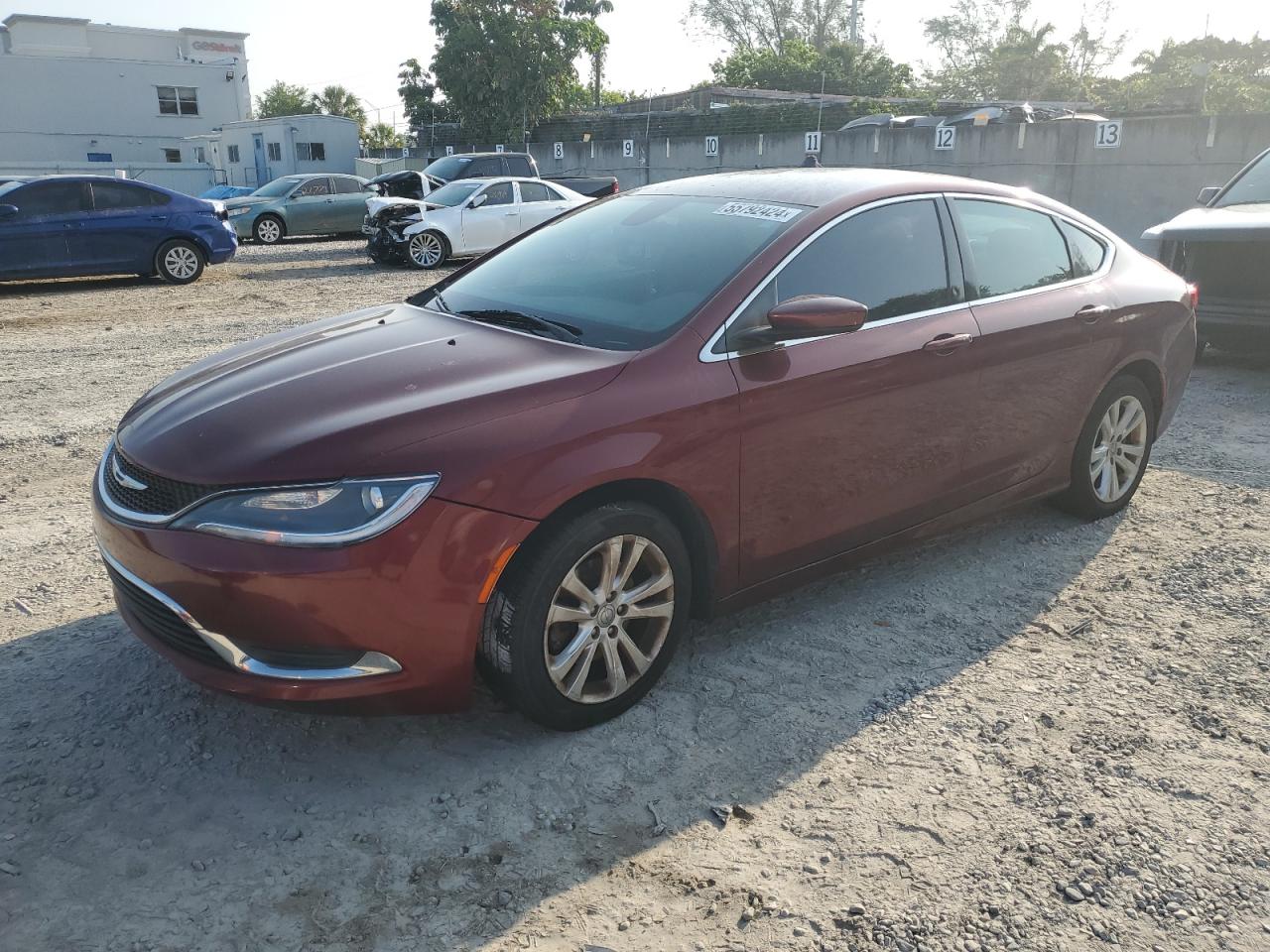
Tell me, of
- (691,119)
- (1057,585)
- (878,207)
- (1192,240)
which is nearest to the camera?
(878,207)

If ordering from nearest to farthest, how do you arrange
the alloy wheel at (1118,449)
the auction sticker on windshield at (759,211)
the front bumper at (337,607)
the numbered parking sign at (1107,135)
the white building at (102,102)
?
the front bumper at (337,607), the auction sticker on windshield at (759,211), the alloy wheel at (1118,449), the numbered parking sign at (1107,135), the white building at (102,102)

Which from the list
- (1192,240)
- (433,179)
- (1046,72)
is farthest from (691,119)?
(1046,72)

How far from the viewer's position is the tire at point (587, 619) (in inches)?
114

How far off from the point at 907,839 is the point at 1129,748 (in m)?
0.91

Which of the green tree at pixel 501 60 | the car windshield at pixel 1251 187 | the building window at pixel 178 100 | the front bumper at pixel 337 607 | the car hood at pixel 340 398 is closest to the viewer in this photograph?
the front bumper at pixel 337 607

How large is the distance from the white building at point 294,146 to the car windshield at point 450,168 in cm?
1997

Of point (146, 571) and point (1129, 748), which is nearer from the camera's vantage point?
point (146, 571)

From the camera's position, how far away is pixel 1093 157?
19.1m

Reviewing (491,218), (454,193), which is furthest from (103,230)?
(491,218)

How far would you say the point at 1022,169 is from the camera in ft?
66.7

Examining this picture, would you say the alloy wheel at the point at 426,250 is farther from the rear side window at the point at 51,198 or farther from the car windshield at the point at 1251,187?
the car windshield at the point at 1251,187

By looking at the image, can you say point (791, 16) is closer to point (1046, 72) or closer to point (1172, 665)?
point (1046, 72)

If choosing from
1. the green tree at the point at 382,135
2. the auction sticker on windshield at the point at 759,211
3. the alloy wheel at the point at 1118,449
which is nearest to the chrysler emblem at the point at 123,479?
the auction sticker on windshield at the point at 759,211

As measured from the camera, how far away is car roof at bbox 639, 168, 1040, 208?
3.91 m
